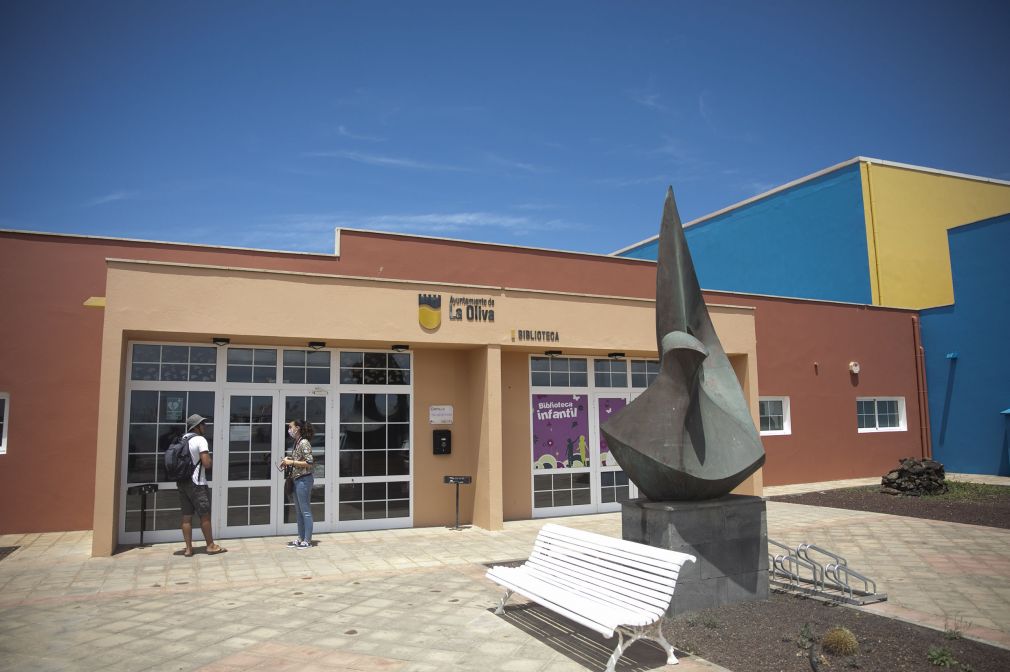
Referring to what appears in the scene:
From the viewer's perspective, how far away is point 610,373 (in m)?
13.0

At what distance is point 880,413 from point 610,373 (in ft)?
34.4

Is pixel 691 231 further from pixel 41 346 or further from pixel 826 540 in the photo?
pixel 41 346

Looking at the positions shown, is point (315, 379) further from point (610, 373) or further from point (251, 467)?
point (610, 373)

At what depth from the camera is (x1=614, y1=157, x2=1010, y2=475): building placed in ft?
61.7

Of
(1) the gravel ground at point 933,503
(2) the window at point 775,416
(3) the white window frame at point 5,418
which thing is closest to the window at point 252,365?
(3) the white window frame at point 5,418

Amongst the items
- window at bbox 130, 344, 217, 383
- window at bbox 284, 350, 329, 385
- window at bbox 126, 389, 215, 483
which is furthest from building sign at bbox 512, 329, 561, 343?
window at bbox 126, 389, 215, 483

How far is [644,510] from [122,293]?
7201mm

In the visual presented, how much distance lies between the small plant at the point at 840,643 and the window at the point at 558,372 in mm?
7612

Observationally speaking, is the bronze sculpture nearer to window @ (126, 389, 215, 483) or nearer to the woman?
the woman

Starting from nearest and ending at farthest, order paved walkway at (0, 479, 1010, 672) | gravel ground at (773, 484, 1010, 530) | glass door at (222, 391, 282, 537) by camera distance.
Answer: paved walkway at (0, 479, 1010, 672) < glass door at (222, 391, 282, 537) < gravel ground at (773, 484, 1010, 530)

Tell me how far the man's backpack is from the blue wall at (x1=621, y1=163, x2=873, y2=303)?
65.4ft

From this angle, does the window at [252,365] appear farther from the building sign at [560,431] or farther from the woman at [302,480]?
the building sign at [560,431]

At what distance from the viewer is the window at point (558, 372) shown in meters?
12.4

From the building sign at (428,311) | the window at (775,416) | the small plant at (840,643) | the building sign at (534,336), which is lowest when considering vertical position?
the small plant at (840,643)
